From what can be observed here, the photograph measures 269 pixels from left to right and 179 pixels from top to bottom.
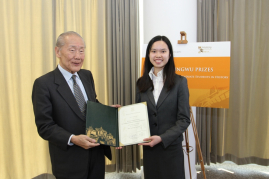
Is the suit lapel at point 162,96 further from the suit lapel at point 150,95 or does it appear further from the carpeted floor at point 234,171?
the carpeted floor at point 234,171

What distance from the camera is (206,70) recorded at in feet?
7.67

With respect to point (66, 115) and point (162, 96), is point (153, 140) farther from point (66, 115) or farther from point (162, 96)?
point (66, 115)

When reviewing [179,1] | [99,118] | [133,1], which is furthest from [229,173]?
[133,1]

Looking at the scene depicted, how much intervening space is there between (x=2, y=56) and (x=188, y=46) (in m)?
2.47

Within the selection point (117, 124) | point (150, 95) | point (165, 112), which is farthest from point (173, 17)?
point (117, 124)

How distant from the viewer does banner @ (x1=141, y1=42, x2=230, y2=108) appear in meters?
2.29

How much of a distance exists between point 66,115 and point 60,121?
0.07 meters

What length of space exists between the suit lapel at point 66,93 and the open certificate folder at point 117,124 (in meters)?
0.09

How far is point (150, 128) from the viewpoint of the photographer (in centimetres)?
165

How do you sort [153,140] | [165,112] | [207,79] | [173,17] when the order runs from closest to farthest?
[153,140] → [165,112] → [207,79] → [173,17]

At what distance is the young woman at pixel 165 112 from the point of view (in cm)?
159

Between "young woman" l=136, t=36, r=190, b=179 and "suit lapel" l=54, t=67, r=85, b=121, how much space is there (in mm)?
596

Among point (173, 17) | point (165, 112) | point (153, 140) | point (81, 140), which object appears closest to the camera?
point (81, 140)

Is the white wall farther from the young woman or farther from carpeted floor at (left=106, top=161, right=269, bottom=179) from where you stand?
the young woman
